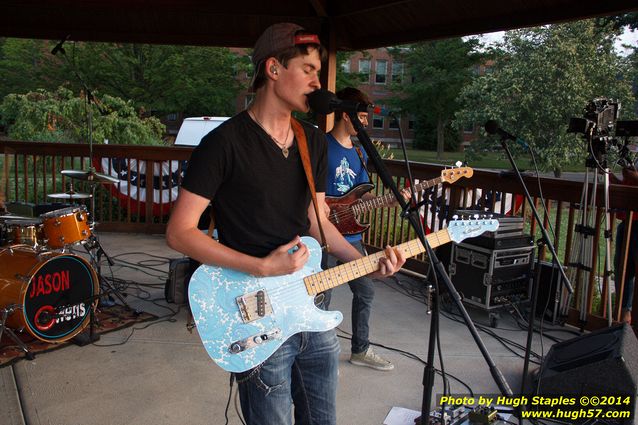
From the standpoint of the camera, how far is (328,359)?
2.10m

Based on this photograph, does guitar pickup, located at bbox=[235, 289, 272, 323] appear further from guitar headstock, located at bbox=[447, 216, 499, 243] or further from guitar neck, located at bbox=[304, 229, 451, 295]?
guitar headstock, located at bbox=[447, 216, 499, 243]

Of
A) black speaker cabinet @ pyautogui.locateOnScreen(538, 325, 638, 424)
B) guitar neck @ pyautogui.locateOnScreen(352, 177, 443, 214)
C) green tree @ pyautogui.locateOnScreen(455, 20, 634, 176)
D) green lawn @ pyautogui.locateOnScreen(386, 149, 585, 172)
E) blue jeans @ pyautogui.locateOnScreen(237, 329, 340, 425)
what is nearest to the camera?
blue jeans @ pyautogui.locateOnScreen(237, 329, 340, 425)

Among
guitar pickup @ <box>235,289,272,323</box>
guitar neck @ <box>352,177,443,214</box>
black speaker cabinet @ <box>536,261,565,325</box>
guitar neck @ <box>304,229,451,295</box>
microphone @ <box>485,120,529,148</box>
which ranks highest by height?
microphone @ <box>485,120,529,148</box>

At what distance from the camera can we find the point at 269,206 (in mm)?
1961

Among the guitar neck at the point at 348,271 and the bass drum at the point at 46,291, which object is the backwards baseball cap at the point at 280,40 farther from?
the bass drum at the point at 46,291

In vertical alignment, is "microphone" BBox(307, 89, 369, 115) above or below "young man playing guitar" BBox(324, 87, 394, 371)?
above

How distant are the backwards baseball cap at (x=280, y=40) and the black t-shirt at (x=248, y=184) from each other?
243mm

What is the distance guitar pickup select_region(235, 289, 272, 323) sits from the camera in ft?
6.63

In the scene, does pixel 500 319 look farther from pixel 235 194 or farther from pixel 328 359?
pixel 235 194

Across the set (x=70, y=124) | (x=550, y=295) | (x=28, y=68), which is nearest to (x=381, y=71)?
(x=28, y=68)

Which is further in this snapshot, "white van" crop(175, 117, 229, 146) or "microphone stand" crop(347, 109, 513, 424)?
"white van" crop(175, 117, 229, 146)

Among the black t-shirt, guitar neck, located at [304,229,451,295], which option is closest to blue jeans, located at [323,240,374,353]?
guitar neck, located at [304,229,451,295]

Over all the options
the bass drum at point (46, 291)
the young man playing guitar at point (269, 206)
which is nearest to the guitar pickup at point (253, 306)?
→ the young man playing guitar at point (269, 206)

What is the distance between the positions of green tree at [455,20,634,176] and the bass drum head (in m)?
21.0
